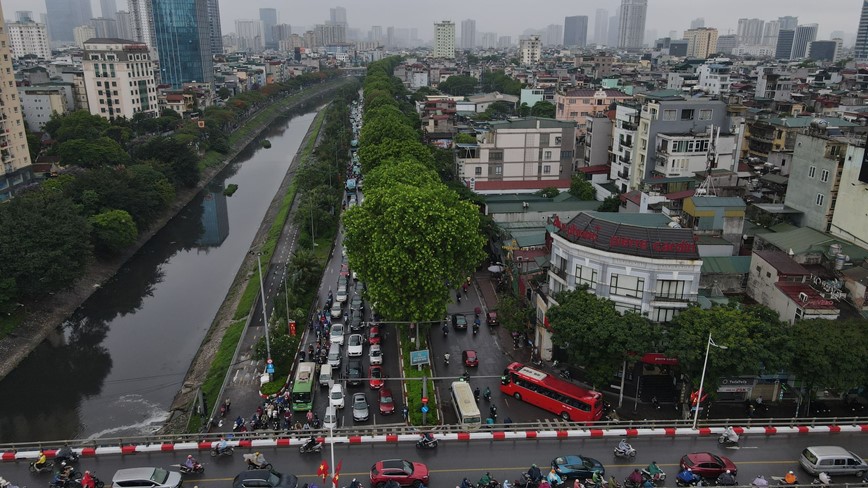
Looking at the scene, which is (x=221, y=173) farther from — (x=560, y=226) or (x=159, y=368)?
(x=560, y=226)

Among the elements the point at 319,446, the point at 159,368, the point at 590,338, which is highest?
the point at 590,338

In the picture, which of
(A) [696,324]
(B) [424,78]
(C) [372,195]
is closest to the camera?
(A) [696,324]

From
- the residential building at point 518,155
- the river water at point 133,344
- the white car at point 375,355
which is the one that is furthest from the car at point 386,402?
the residential building at point 518,155

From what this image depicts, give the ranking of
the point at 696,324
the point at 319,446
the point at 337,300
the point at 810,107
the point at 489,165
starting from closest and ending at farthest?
the point at 319,446, the point at 696,324, the point at 337,300, the point at 489,165, the point at 810,107

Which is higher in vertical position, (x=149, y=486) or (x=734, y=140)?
(x=734, y=140)

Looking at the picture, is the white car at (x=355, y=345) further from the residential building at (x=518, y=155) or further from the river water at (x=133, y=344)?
the residential building at (x=518, y=155)

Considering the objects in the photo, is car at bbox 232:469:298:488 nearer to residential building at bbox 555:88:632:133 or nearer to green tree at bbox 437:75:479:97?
residential building at bbox 555:88:632:133

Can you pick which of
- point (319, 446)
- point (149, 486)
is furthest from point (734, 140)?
point (149, 486)

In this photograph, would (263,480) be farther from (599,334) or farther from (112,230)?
(112,230)

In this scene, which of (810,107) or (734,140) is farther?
(810,107)
